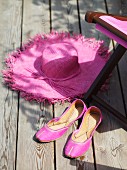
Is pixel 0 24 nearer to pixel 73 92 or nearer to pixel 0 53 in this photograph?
pixel 0 53

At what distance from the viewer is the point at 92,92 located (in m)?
2.57

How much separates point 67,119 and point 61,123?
0.06 metres

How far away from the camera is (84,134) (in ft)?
7.97

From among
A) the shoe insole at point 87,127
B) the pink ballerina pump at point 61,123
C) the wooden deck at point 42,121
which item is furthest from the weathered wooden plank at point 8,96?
the shoe insole at point 87,127

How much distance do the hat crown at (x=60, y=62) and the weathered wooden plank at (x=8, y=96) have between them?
327 millimetres

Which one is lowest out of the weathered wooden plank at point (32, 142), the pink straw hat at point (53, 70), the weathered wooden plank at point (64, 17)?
the weathered wooden plank at point (32, 142)

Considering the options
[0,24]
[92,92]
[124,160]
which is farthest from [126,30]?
[0,24]

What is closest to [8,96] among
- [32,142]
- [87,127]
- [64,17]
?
[32,142]

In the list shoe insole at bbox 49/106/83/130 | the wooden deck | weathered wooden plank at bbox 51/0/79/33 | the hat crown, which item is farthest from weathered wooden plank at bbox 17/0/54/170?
weathered wooden plank at bbox 51/0/79/33

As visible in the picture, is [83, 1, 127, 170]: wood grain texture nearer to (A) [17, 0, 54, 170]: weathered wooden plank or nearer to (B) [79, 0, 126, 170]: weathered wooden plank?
(B) [79, 0, 126, 170]: weathered wooden plank

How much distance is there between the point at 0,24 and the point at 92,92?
1.25 meters

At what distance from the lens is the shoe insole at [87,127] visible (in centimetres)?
240

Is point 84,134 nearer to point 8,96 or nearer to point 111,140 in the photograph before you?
point 111,140

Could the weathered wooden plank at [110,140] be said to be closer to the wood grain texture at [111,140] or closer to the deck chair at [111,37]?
the wood grain texture at [111,140]
